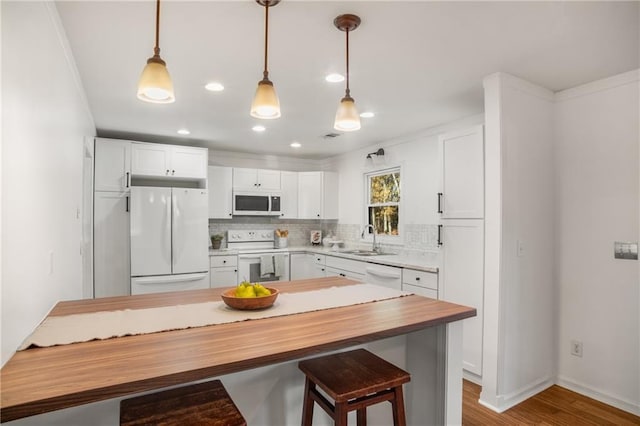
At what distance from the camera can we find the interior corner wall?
249 cm

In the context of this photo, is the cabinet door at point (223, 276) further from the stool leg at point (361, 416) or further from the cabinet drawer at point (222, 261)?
the stool leg at point (361, 416)

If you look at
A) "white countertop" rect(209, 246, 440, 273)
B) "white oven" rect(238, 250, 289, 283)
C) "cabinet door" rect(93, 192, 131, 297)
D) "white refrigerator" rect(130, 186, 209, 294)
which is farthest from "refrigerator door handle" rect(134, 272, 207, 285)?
"white oven" rect(238, 250, 289, 283)

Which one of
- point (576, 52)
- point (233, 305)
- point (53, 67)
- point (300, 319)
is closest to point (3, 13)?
point (53, 67)

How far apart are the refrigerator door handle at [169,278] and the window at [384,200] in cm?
235

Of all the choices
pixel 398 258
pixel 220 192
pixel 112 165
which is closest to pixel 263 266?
pixel 220 192

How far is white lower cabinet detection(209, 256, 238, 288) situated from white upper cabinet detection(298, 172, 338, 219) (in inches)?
51.8

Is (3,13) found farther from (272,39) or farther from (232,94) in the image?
(232,94)

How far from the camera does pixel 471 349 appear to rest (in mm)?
2836

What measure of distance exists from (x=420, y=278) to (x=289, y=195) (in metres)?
2.77

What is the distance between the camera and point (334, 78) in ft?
8.35

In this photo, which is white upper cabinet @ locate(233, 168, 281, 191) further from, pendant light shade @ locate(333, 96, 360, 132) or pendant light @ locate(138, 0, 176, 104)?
pendant light @ locate(138, 0, 176, 104)

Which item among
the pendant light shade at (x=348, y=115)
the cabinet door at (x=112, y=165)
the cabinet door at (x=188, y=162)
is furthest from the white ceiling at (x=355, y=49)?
the cabinet door at (x=188, y=162)

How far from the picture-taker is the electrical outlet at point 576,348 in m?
2.73

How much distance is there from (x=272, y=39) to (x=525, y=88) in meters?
1.91
